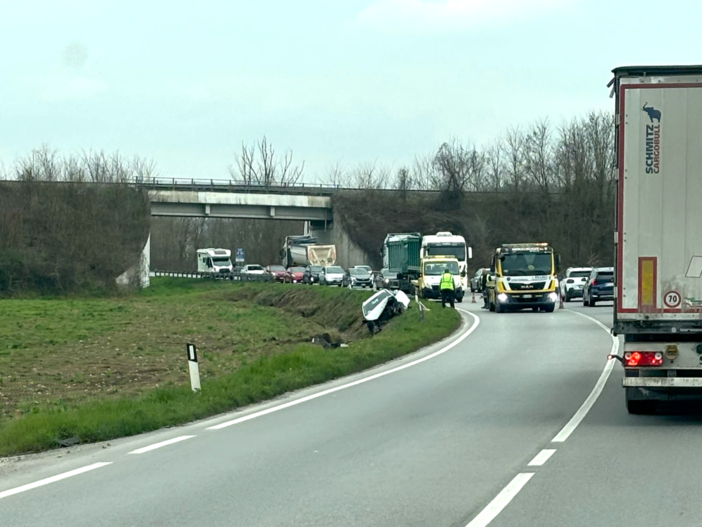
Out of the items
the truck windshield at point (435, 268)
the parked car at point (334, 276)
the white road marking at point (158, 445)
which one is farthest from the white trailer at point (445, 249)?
the white road marking at point (158, 445)

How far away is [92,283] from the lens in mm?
78375

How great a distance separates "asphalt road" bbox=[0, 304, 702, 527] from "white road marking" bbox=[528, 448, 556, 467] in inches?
0.7

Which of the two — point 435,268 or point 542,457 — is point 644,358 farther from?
point 435,268

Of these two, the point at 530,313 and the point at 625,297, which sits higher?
the point at 625,297

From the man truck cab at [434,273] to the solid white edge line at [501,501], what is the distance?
42.2 m

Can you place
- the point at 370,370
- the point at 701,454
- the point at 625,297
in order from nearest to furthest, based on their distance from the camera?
the point at 701,454 → the point at 625,297 → the point at 370,370

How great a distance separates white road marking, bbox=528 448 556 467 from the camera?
33.5ft

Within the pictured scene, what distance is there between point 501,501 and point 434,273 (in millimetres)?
44379

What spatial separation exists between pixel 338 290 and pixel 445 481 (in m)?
52.6

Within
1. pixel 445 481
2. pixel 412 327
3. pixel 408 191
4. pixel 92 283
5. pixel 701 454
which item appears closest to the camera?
pixel 445 481

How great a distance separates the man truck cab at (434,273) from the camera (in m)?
52.1

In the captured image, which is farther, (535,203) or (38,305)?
(535,203)

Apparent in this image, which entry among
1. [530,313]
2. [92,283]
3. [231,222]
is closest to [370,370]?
[530,313]

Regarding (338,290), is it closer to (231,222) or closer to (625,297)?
(625,297)
